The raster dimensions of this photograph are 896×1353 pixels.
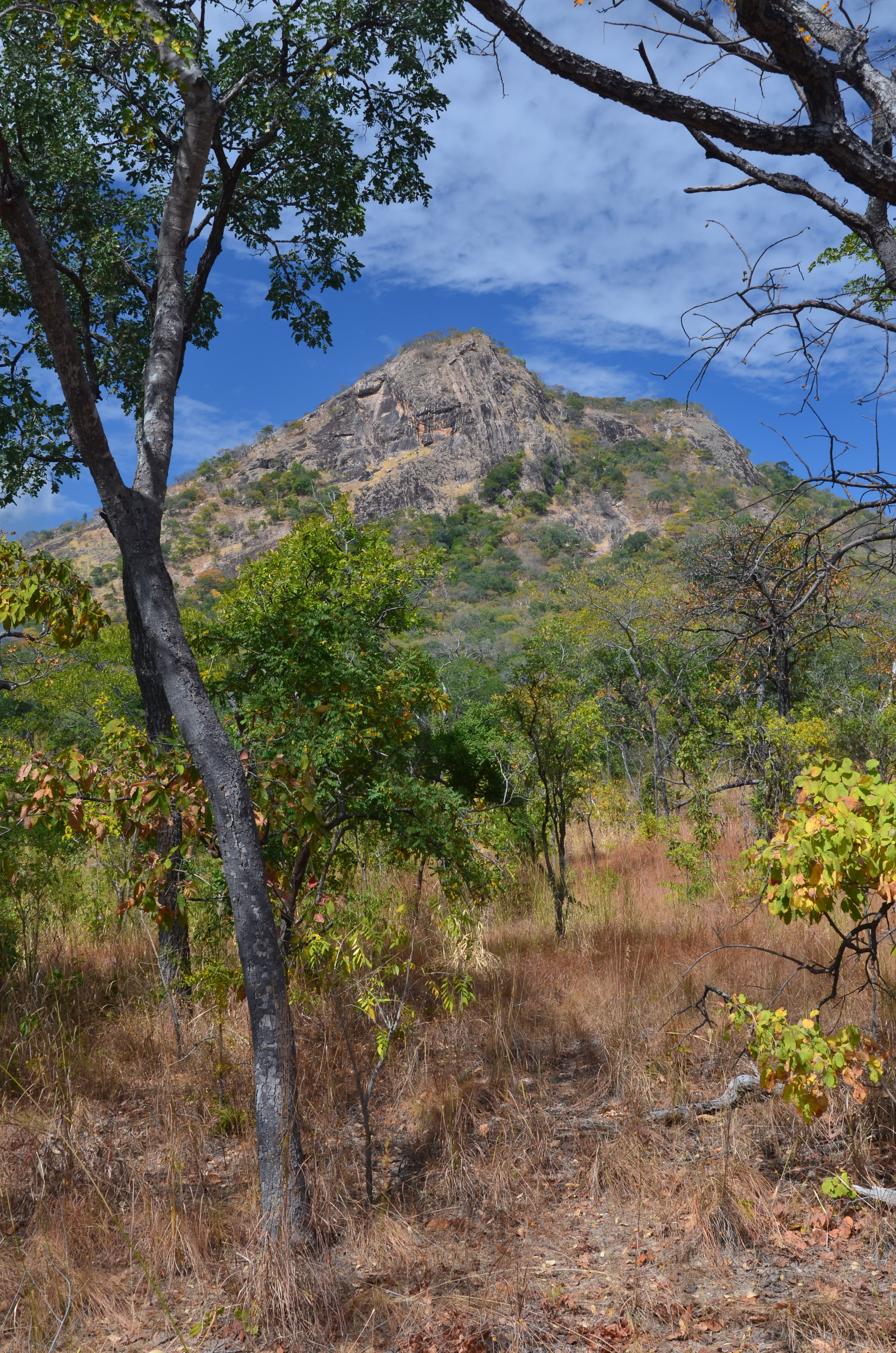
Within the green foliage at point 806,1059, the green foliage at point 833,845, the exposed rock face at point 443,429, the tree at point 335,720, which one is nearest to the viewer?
the green foliage at point 833,845

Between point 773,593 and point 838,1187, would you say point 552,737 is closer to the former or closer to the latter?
point 773,593

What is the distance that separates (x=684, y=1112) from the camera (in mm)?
3893

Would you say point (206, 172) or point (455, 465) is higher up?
point (455, 465)

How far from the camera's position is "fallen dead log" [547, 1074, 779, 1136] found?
387 centimetres

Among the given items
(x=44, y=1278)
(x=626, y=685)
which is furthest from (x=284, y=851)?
(x=626, y=685)

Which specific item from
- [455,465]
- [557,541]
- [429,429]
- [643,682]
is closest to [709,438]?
[455,465]

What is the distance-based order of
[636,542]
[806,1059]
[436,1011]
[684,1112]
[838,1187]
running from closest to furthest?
[806,1059]
[838,1187]
[684,1112]
[436,1011]
[636,542]

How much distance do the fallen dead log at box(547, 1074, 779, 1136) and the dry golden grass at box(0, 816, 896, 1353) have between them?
0.11ft

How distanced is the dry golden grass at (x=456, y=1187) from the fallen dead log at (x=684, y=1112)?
0.11ft

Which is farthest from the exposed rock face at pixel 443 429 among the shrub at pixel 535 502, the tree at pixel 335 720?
the tree at pixel 335 720

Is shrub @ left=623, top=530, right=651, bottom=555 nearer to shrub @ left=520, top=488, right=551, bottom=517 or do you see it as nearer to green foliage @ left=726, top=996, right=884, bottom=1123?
shrub @ left=520, top=488, right=551, bottom=517

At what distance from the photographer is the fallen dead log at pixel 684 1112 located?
3.87 m

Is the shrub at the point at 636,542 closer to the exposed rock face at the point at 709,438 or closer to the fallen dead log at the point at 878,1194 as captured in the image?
the exposed rock face at the point at 709,438

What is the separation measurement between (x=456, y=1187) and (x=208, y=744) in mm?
2190
